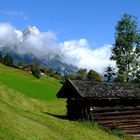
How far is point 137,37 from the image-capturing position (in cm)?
7462

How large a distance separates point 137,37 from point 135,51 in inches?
102

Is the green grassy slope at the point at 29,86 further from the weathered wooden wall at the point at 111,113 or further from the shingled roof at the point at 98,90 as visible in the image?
the weathered wooden wall at the point at 111,113

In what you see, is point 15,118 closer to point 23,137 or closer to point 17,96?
point 23,137

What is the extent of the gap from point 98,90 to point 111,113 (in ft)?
7.62

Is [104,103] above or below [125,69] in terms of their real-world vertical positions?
below

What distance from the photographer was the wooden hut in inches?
1382

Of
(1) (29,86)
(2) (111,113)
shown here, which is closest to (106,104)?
(2) (111,113)

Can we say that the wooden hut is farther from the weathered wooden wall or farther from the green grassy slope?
the green grassy slope

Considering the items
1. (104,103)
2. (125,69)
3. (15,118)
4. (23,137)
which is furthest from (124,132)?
(125,69)

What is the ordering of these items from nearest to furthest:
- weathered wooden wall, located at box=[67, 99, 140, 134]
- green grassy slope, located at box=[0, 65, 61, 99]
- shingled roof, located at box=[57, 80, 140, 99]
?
shingled roof, located at box=[57, 80, 140, 99]
weathered wooden wall, located at box=[67, 99, 140, 134]
green grassy slope, located at box=[0, 65, 61, 99]

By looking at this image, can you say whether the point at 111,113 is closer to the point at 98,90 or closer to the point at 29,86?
the point at 98,90

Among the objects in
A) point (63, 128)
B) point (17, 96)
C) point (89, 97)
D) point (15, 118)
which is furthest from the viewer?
point (17, 96)

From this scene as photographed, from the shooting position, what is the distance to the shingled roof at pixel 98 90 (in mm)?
35031

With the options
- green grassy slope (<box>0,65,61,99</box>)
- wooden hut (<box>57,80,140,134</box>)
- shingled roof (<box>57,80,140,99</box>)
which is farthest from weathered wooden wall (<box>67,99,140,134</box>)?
green grassy slope (<box>0,65,61,99</box>)
